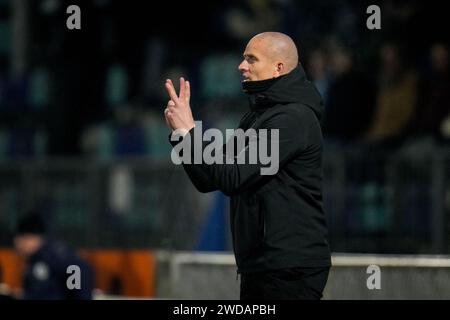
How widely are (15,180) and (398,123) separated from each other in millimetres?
5488

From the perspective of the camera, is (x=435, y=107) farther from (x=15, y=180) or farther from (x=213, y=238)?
(x=15, y=180)

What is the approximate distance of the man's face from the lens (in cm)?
698

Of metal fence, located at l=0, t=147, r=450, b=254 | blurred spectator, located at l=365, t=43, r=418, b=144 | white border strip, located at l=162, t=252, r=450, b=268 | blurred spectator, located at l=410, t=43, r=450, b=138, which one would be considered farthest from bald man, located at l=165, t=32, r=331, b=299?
blurred spectator, located at l=365, t=43, r=418, b=144

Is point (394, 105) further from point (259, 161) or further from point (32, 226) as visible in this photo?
point (259, 161)

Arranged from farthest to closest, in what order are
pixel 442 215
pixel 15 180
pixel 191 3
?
1. pixel 191 3
2. pixel 15 180
3. pixel 442 215

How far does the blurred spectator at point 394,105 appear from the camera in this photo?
14.9 metres

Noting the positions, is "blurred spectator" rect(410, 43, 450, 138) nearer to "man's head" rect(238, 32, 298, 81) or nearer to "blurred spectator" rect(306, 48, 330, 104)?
"blurred spectator" rect(306, 48, 330, 104)

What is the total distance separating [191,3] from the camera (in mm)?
21250

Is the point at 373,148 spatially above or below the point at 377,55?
below

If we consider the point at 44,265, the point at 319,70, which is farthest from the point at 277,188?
the point at 319,70

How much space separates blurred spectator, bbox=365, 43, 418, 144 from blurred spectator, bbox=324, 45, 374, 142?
13 cm

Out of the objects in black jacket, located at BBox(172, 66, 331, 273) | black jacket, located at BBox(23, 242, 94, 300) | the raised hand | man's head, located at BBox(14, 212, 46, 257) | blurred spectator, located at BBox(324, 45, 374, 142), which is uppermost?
blurred spectator, located at BBox(324, 45, 374, 142)
